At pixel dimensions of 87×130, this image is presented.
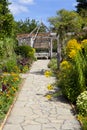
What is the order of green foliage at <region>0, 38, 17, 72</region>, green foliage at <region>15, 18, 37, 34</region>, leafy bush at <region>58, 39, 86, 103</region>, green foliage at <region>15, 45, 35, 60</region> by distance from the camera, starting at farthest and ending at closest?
green foliage at <region>15, 18, 37, 34</region> → green foliage at <region>15, 45, 35, 60</region> → green foliage at <region>0, 38, 17, 72</region> → leafy bush at <region>58, 39, 86, 103</region>

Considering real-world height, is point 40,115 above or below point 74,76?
below

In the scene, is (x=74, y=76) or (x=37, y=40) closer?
(x=74, y=76)

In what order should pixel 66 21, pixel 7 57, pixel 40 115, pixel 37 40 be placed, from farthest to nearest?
1. pixel 37 40
2. pixel 7 57
3. pixel 66 21
4. pixel 40 115

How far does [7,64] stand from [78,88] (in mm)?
9957

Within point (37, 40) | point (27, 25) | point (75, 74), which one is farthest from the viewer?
point (27, 25)

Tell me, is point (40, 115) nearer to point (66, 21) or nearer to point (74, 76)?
point (74, 76)

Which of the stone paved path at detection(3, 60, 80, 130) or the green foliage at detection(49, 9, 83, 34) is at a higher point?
the green foliage at detection(49, 9, 83, 34)

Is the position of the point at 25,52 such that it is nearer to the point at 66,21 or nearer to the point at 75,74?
the point at 66,21

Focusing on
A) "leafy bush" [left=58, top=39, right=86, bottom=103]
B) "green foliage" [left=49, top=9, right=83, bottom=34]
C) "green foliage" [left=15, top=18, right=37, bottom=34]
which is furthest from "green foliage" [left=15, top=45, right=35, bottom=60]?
"green foliage" [left=15, top=18, right=37, bottom=34]

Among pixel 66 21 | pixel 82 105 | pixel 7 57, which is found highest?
pixel 66 21

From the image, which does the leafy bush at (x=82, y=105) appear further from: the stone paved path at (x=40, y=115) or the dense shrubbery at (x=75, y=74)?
the dense shrubbery at (x=75, y=74)

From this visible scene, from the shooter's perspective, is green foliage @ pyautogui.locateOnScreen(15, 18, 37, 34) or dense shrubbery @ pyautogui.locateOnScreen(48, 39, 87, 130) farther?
green foliage @ pyautogui.locateOnScreen(15, 18, 37, 34)

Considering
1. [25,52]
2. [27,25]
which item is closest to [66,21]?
[25,52]

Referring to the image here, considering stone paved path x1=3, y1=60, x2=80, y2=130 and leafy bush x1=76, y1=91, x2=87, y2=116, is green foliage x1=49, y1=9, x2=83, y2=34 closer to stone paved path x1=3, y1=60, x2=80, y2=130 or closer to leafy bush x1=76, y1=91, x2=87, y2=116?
stone paved path x1=3, y1=60, x2=80, y2=130
